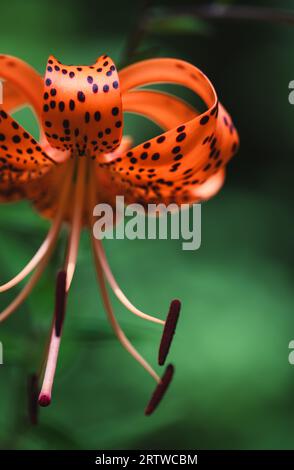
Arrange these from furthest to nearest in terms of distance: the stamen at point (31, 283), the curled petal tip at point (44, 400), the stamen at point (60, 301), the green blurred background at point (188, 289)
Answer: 1. the green blurred background at point (188, 289)
2. the stamen at point (31, 283)
3. the stamen at point (60, 301)
4. the curled petal tip at point (44, 400)

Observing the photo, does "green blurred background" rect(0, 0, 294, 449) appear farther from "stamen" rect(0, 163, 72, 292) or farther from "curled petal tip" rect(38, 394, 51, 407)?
"curled petal tip" rect(38, 394, 51, 407)

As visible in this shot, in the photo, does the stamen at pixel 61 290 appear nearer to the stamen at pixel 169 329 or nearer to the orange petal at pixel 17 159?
the orange petal at pixel 17 159

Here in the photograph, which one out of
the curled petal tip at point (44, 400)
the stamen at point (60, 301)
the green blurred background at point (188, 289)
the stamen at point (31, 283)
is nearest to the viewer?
the curled petal tip at point (44, 400)

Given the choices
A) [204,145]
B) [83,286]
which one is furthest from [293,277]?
[204,145]

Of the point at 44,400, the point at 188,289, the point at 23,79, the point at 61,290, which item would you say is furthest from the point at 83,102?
the point at 188,289

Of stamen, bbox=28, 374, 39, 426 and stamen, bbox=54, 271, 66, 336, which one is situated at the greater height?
stamen, bbox=54, 271, 66, 336

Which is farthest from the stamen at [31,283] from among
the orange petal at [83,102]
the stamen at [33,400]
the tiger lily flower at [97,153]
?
the orange petal at [83,102]

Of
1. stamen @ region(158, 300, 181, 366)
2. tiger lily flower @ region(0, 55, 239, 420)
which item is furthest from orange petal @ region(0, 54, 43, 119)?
stamen @ region(158, 300, 181, 366)
